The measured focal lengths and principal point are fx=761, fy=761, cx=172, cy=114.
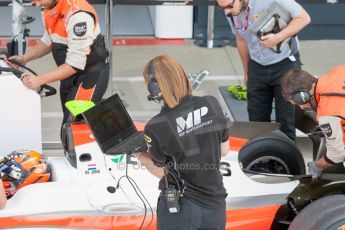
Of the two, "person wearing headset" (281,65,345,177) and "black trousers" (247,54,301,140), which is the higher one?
"person wearing headset" (281,65,345,177)

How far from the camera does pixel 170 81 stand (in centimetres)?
373

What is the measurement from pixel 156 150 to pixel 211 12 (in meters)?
6.07

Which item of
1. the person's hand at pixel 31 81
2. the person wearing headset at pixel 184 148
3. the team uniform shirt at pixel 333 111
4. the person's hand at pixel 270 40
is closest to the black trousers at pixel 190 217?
the person wearing headset at pixel 184 148

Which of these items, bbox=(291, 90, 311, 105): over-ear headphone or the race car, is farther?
bbox=(291, 90, 311, 105): over-ear headphone

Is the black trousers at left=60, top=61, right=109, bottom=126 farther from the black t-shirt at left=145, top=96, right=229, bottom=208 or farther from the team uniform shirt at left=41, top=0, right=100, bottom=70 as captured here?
the black t-shirt at left=145, top=96, right=229, bottom=208

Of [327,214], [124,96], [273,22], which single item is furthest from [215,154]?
[124,96]

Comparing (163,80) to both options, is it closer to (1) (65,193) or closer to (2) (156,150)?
(2) (156,150)

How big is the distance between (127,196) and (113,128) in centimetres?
44

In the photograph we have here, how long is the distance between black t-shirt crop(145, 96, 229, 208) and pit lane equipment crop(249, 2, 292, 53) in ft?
6.72

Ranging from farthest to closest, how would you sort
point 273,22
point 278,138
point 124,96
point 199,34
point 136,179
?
1. point 199,34
2. point 124,96
3. point 273,22
4. point 278,138
5. point 136,179

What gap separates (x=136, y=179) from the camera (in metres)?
4.78

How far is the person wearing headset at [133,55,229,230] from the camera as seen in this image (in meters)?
3.76

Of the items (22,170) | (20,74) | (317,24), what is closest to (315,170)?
(22,170)

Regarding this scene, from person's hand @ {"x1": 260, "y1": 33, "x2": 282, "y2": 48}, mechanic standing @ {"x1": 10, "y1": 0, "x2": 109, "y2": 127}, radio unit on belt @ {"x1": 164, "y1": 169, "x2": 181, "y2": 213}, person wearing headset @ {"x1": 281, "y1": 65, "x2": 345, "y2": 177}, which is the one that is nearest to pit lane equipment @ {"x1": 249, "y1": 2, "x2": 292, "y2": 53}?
person's hand @ {"x1": 260, "y1": 33, "x2": 282, "y2": 48}
